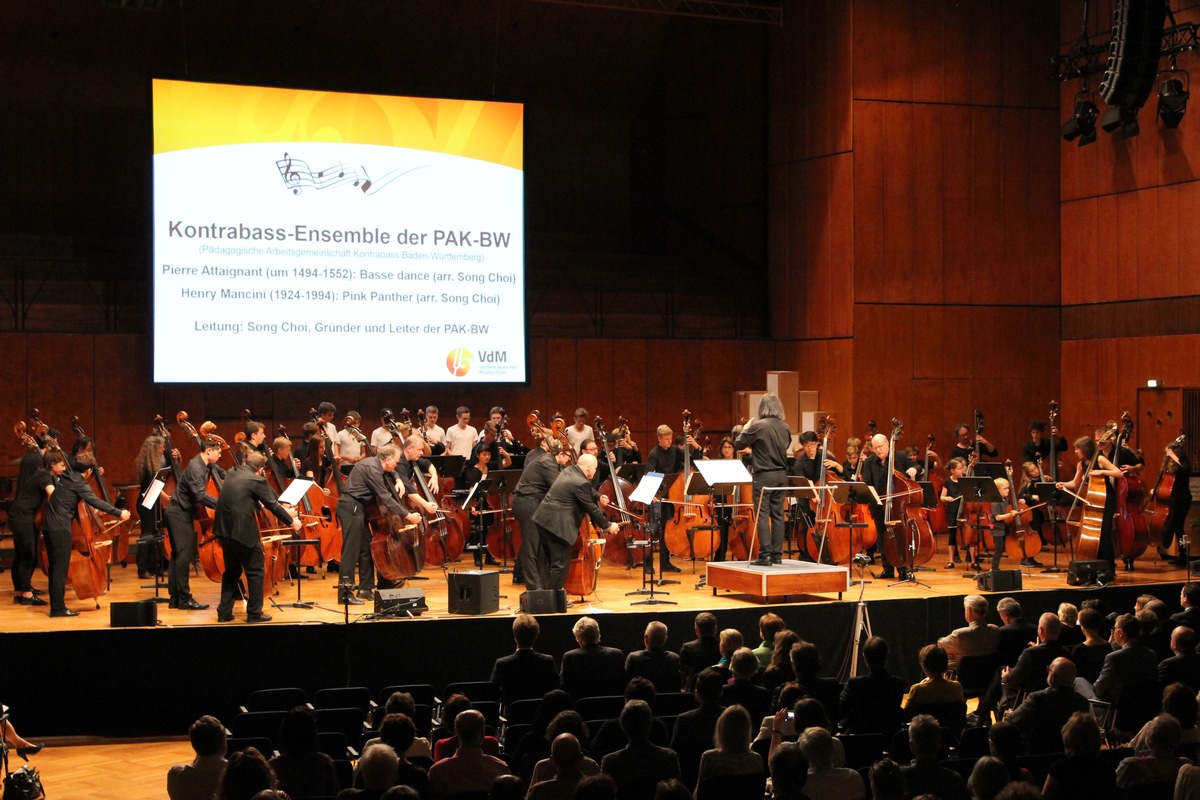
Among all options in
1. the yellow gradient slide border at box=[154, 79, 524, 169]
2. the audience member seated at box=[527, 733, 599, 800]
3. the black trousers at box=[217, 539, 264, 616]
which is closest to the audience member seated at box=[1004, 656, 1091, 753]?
the audience member seated at box=[527, 733, 599, 800]

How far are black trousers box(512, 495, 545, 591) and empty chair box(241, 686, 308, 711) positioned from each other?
3.37 metres

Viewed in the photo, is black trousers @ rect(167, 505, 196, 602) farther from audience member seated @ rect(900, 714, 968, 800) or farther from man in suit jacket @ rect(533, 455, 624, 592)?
audience member seated @ rect(900, 714, 968, 800)

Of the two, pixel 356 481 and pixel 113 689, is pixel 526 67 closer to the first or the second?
pixel 356 481

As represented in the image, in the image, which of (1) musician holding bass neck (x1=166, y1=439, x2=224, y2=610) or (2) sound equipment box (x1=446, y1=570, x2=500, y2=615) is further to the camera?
(1) musician holding bass neck (x1=166, y1=439, x2=224, y2=610)

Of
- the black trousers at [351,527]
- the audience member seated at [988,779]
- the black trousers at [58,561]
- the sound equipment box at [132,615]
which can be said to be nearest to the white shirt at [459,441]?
the black trousers at [351,527]

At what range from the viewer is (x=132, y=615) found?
29.4 feet

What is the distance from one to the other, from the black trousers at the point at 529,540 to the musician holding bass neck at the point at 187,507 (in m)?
2.41

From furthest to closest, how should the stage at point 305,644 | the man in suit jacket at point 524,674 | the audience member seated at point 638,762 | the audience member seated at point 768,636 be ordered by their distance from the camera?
the stage at point 305,644
the audience member seated at point 768,636
the man in suit jacket at point 524,674
the audience member seated at point 638,762

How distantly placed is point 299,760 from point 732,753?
69.4 inches

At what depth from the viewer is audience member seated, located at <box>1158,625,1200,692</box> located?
719cm

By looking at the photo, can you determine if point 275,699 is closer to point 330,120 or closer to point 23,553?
point 23,553

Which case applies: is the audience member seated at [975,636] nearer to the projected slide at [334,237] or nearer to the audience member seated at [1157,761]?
the audience member seated at [1157,761]

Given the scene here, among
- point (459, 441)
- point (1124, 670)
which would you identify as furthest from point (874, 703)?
point (459, 441)

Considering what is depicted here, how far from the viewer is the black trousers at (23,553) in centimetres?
1063
